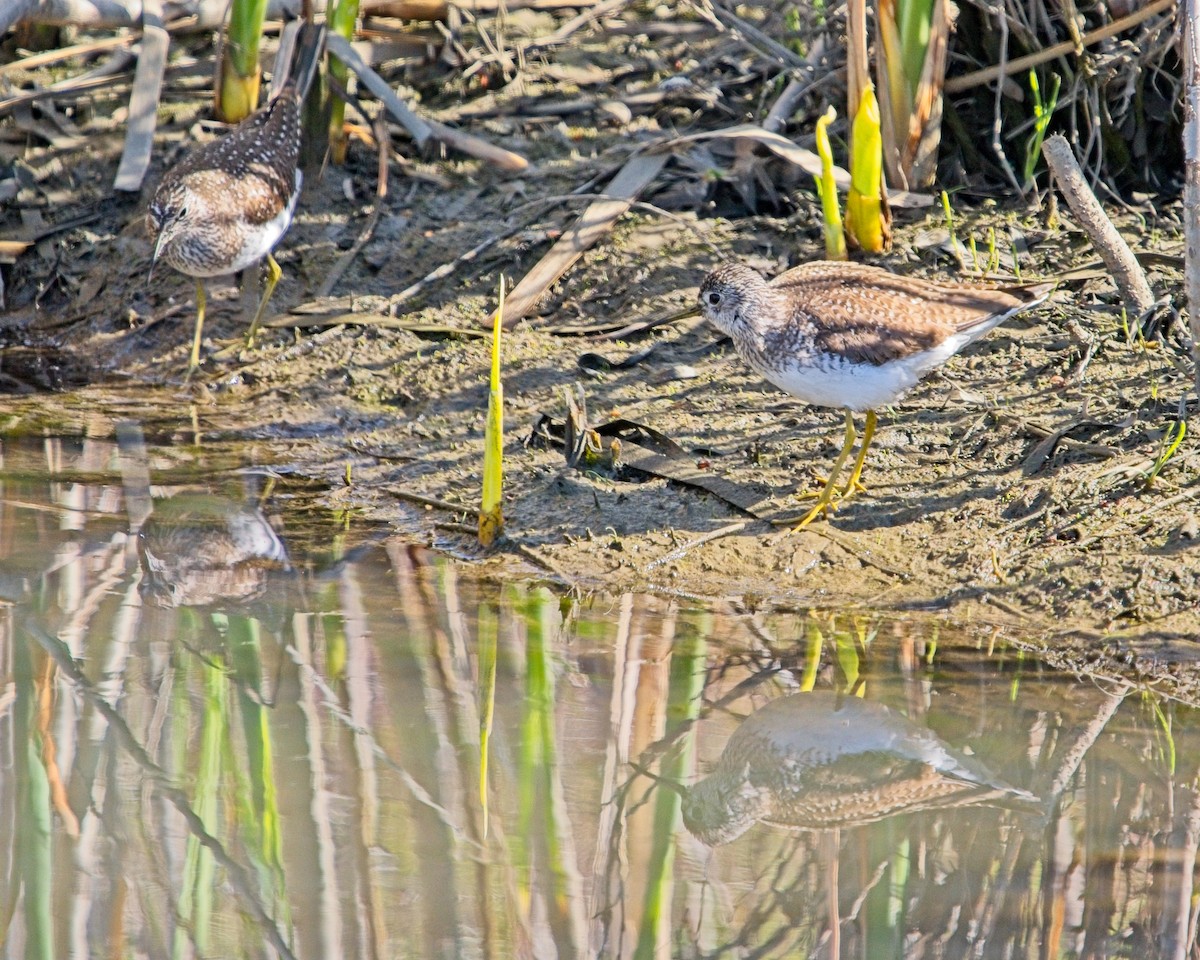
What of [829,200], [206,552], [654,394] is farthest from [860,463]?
[206,552]

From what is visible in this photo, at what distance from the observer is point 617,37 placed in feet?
30.0

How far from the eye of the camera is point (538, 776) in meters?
4.00

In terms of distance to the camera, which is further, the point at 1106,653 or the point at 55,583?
the point at 55,583

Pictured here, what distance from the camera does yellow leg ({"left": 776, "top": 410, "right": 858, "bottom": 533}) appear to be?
218 inches

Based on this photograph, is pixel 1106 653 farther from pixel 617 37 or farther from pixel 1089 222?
pixel 617 37

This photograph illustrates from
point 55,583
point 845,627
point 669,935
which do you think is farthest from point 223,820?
point 845,627

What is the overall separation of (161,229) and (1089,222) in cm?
442

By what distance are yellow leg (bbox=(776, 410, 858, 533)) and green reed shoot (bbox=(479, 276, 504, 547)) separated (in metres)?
1.12

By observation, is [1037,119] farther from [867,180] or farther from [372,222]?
[372,222]

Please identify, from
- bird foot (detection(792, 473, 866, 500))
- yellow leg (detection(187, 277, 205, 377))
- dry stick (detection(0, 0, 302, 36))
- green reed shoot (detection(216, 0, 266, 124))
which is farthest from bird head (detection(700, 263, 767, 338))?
dry stick (detection(0, 0, 302, 36))

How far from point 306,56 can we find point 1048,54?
4.01 metres

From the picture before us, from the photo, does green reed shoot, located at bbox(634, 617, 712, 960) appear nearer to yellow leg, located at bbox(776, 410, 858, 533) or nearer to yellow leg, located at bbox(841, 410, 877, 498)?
yellow leg, located at bbox(776, 410, 858, 533)

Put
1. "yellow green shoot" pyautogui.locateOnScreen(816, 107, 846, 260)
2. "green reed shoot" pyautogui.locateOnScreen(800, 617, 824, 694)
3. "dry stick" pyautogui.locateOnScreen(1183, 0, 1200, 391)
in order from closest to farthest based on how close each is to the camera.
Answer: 1. "green reed shoot" pyautogui.locateOnScreen(800, 617, 824, 694)
2. "dry stick" pyautogui.locateOnScreen(1183, 0, 1200, 391)
3. "yellow green shoot" pyautogui.locateOnScreen(816, 107, 846, 260)

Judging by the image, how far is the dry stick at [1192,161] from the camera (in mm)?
4805
